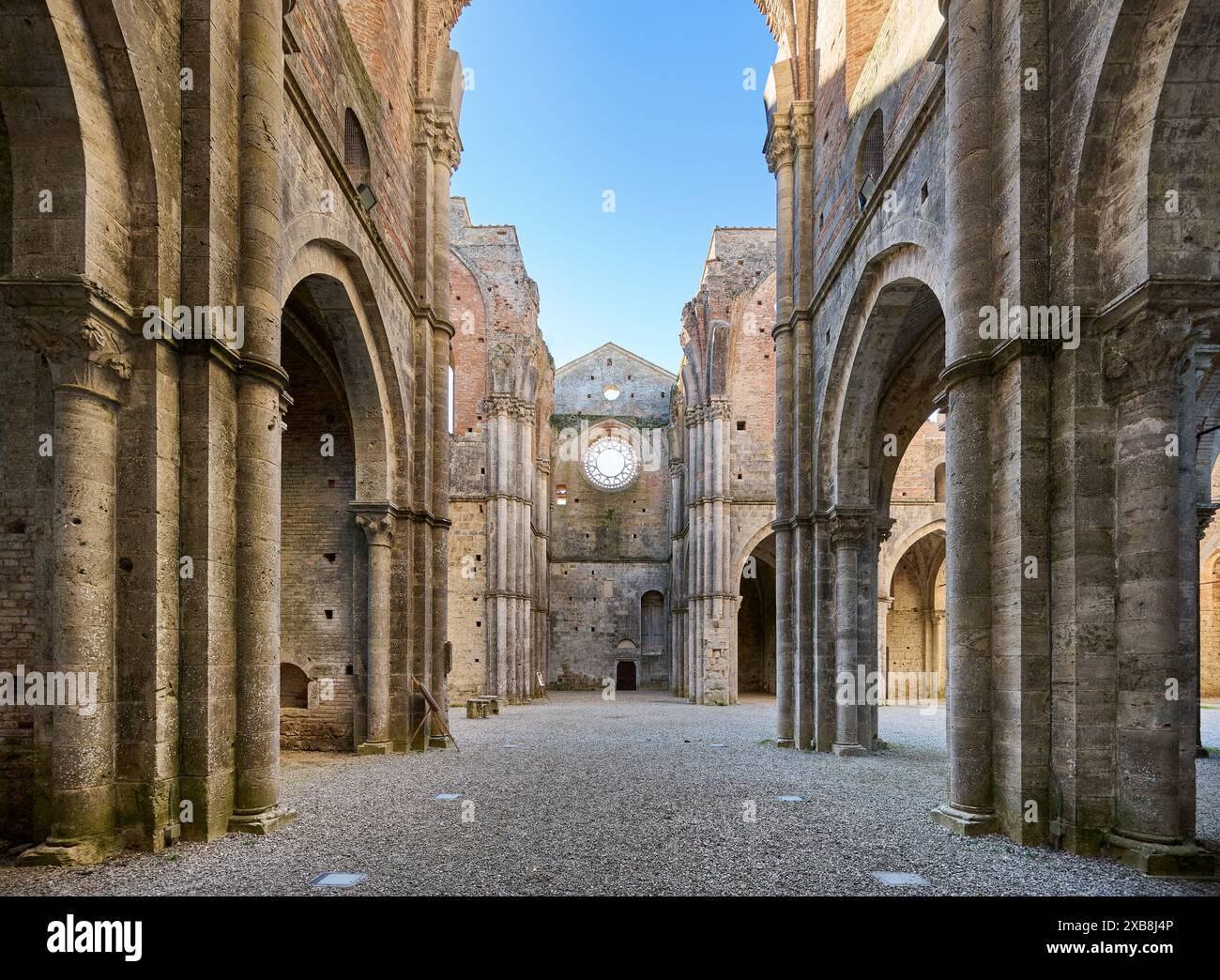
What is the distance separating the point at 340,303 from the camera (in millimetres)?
11578

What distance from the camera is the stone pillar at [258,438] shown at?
736 centimetres

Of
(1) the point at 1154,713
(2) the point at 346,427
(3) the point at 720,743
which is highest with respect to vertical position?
(2) the point at 346,427

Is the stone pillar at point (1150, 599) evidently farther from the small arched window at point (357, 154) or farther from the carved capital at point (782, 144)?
the carved capital at point (782, 144)

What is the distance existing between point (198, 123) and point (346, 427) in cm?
719

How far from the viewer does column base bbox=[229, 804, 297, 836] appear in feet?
23.3

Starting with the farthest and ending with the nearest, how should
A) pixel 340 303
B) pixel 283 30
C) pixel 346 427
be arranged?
pixel 346 427 < pixel 340 303 < pixel 283 30

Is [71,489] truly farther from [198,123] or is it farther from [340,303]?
[340,303]

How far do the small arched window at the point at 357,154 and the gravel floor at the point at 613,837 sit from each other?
894cm

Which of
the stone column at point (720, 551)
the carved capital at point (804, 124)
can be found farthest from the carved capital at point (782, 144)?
the stone column at point (720, 551)

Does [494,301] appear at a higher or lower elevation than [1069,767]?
higher

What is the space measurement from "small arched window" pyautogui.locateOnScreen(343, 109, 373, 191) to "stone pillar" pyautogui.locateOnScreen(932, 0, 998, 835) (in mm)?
8455

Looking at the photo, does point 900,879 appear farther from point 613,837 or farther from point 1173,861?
point 613,837

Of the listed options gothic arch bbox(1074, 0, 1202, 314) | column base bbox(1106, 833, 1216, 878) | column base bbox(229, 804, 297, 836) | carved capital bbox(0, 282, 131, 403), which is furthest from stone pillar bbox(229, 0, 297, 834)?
gothic arch bbox(1074, 0, 1202, 314)

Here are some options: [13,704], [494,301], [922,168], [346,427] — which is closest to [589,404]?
[494,301]
